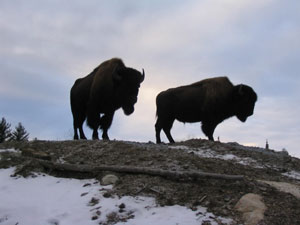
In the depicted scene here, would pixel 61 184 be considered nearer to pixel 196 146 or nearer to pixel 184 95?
pixel 196 146

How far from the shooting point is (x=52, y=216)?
15.8 feet

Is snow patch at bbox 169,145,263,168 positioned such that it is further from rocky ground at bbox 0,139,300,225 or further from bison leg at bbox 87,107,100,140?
bison leg at bbox 87,107,100,140

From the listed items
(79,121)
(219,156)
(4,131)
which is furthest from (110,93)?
(4,131)

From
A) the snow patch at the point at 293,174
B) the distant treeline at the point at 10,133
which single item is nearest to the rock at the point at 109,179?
the snow patch at the point at 293,174

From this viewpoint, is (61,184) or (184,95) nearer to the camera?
(61,184)

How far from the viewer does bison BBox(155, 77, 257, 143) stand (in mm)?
13000

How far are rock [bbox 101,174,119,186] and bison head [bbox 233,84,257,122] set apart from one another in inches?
327

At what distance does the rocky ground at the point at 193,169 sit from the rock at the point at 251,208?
56 millimetres

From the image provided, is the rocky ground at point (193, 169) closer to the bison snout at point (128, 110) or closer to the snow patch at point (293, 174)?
the snow patch at point (293, 174)

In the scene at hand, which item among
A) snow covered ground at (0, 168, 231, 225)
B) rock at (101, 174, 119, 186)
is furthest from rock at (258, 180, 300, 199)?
rock at (101, 174, 119, 186)

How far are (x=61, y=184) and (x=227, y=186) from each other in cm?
241

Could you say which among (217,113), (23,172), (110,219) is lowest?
(110,219)

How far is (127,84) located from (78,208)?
276 inches

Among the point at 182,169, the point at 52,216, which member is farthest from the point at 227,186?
the point at 52,216
